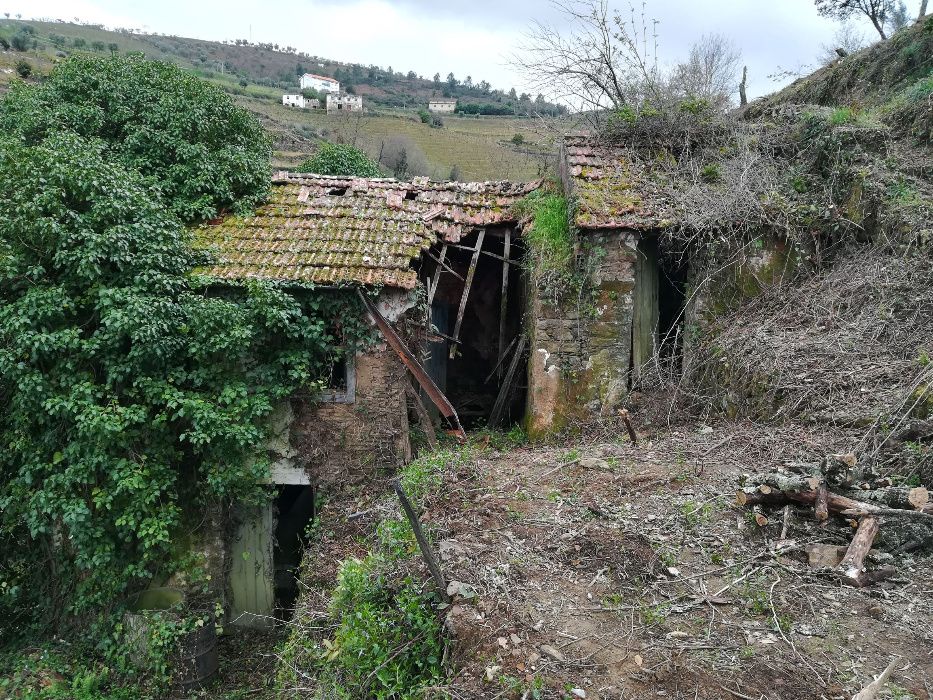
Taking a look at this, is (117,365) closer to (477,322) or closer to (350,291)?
(350,291)

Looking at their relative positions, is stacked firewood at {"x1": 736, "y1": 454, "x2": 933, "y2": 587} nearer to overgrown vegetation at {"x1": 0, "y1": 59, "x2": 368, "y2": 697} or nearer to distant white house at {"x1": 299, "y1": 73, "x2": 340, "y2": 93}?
overgrown vegetation at {"x1": 0, "y1": 59, "x2": 368, "y2": 697}

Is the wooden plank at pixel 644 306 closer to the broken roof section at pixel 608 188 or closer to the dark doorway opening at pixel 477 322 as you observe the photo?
the broken roof section at pixel 608 188

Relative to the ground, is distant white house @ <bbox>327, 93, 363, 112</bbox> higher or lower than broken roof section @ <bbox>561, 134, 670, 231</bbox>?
higher

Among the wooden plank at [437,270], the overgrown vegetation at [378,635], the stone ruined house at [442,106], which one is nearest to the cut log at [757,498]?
the overgrown vegetation at [378,635]

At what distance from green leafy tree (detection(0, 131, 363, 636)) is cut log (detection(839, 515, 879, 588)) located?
19.9 feet

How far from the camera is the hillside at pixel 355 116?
90.2 ft

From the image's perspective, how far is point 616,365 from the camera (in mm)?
8789

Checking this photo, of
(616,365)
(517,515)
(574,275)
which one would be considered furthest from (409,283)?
(517,515)

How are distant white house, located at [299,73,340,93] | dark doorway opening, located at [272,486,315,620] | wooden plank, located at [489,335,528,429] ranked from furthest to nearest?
distant white house, located at [299,73,340,93] < wooden plank, located at [489,335,528,429] < dark doorway opening, located at [272,486,315,620]

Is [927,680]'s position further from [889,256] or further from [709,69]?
[709,69]

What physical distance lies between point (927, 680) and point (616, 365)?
17.9 feet

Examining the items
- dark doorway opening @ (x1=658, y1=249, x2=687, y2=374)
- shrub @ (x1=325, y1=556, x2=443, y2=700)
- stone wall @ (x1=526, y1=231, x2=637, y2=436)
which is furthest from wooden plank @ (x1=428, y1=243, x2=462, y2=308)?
shrub @ (x1=325, y1=556, x2=443, y2=700)

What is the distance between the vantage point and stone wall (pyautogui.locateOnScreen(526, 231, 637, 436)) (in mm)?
8680

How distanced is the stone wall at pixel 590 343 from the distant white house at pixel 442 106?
43137 millimetres
